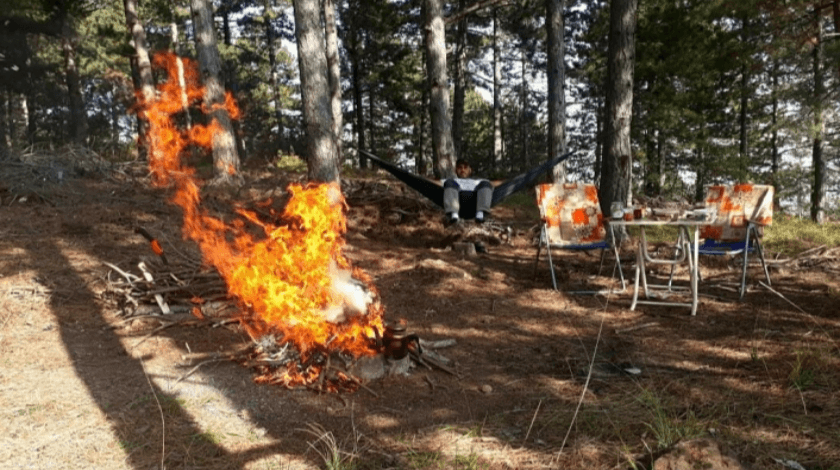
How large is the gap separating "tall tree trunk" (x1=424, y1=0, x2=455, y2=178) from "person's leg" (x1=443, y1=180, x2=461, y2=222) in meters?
A: 1.18

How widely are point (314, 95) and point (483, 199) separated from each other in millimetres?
2457

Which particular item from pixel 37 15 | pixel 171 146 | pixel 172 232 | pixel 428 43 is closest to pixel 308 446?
pixel 172 232

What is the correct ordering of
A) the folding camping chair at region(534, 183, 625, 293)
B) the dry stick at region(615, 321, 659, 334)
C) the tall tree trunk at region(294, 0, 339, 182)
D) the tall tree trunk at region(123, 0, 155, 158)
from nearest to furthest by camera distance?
the dry stick at region(615, 321, 659, 334) < the tall tree trunk at region(294, 0, 339, 182) < the folding camping chair at region(534, 183, 625, 293) < the tall tree trunk at region(123, 0, 155, 158)

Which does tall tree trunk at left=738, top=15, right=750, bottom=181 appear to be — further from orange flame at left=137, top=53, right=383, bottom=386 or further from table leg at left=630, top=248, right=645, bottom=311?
orange flame at left=137, top=53, right=383, bottom=386

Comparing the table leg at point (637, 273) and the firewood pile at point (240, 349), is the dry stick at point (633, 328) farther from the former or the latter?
the firewood pile at point (240, 349)

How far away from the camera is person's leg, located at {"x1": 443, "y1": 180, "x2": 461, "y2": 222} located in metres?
5.95

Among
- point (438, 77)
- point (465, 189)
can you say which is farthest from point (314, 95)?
point (438, 77)

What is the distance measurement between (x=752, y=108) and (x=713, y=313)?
46.5ft

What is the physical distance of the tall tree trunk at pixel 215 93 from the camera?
8250mm

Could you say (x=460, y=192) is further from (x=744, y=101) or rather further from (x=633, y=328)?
(x=744, y=101)

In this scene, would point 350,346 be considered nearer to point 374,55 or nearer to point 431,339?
point 431,339

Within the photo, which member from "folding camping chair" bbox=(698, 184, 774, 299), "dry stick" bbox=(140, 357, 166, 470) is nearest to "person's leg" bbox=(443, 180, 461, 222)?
"folding camping chair" bbox=(698, 184, 774, 299)

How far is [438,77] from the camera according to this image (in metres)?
6.86

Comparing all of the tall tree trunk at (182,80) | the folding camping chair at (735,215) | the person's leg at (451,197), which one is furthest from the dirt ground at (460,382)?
the tall tree trunk at (182,80)
